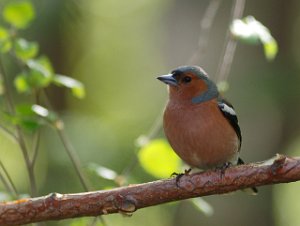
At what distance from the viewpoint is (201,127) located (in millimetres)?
5324

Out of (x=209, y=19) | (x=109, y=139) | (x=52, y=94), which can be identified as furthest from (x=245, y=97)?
(x=209, y=19)

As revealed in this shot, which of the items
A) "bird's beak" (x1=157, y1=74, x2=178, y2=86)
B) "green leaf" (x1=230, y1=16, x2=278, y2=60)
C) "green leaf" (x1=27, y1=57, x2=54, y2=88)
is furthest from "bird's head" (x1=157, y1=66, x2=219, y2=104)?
"green leaf" (x1=27, y1=57, x2=54, y2=88)

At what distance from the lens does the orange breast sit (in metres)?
5.31

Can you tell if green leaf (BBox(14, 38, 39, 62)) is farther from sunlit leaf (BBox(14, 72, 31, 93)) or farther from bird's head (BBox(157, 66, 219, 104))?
bird's head (BBox(157, 66, 219, 104))

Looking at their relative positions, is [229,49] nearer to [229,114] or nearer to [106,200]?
[229,114]

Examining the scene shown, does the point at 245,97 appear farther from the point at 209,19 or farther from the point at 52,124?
the point at 52,124

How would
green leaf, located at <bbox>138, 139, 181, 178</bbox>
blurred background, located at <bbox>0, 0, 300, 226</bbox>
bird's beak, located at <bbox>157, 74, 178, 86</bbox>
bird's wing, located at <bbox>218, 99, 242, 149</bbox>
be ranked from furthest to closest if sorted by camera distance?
blurred background, located at <bbox>0, 0, 300, 226</bbox> → bird's beak, located at <bbox>157, 74, 178, 86</bbox> → bird's wing, located at <bbox>218, 99, 242, 149</bbox> → green leaf, located at <bbox>138, 139, 181, 178</bbox>

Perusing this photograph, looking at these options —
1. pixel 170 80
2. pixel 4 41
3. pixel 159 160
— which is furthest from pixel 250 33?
pixel 4 41

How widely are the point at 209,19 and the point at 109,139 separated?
539cm

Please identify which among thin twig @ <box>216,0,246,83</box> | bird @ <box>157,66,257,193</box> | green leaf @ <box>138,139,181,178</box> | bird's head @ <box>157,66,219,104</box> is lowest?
green leaf @ <box>138,139,181,178</box>

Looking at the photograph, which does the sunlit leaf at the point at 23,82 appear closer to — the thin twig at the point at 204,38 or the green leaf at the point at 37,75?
the green leaf at the point at 37,75

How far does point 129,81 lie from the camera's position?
16219 millimetres

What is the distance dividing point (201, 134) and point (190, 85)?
0.72 meters

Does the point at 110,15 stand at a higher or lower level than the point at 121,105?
higher
